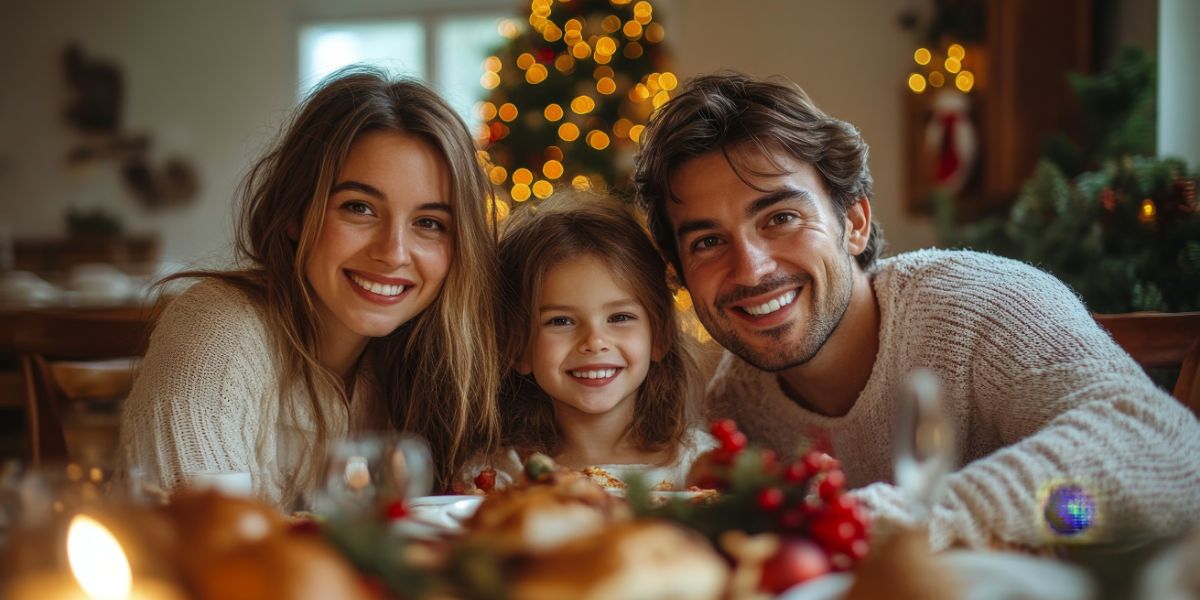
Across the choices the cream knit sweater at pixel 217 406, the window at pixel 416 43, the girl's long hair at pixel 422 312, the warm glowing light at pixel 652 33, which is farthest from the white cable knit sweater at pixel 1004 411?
the window at pixel 416 43

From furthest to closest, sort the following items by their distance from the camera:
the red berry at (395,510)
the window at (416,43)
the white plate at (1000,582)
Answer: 1. the window at (416,43)
2. the red berry at (395,510)
3. the white plate at (1000,582)

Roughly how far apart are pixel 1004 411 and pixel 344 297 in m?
1.14

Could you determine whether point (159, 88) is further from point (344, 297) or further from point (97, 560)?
point (97, 560)

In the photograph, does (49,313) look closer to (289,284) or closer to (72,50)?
(289,284)

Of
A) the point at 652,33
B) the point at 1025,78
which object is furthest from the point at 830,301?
the point at 652,33

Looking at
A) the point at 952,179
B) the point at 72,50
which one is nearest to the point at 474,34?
the point at 72,50

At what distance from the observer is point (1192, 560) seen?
1.84ft

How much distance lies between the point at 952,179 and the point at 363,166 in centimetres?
390

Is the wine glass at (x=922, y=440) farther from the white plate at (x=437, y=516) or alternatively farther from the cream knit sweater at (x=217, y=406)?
the cream knit sweater at (x=217, y=406)

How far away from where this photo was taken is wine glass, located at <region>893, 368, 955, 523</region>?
30.9 inches

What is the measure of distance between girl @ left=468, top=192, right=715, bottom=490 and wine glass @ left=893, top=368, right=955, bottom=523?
3.02ft

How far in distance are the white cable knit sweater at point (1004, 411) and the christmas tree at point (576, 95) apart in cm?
303

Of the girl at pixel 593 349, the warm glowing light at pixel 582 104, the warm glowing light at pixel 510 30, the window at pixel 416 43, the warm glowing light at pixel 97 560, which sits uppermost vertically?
the window at pixel 416 43

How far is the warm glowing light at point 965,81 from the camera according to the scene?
490 cm
